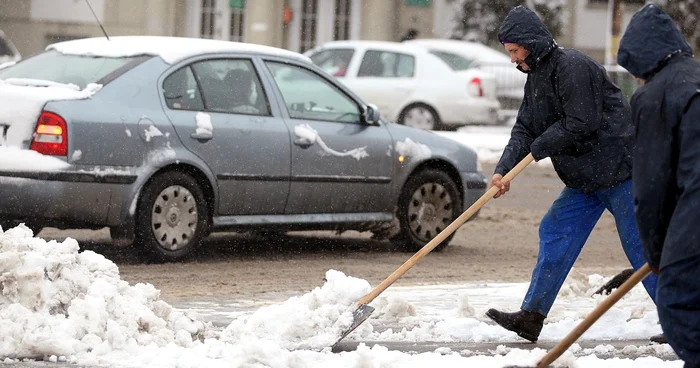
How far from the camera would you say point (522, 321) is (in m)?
7.46

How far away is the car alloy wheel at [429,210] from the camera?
1132 centimetres

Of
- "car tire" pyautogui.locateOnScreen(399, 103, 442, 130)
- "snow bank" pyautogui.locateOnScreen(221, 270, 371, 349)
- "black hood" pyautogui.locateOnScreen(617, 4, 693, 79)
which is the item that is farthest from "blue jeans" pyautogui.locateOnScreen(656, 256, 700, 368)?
"car tire" pyautogui.locateOnScreen(399, 103, 442, 130)

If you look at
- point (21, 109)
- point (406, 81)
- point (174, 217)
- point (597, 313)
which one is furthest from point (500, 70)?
point (597, 313)

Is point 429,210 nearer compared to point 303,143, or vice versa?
point 303,143

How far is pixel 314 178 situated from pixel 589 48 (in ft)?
96.0

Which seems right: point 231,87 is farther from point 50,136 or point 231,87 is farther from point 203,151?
point 50,136

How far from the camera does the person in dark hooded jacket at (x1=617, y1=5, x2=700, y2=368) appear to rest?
477cm

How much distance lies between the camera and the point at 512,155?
7.61m

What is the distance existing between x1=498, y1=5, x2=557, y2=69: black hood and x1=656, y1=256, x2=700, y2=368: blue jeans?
2.60 metres

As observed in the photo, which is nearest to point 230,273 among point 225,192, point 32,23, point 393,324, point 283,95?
point 225,192

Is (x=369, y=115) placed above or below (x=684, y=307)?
below

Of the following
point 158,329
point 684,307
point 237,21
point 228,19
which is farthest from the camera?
point 237,21

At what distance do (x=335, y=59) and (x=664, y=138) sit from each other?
63.2ft

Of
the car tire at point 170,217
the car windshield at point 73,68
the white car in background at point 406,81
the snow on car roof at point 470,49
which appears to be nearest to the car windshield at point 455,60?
the white car in background at point 406,81
